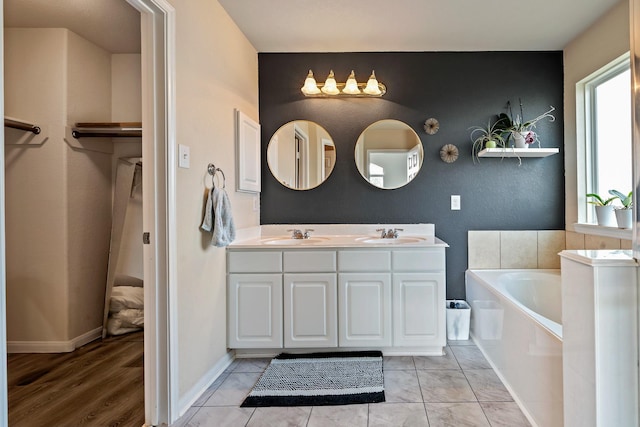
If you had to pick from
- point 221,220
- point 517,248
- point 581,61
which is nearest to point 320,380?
point 221,220

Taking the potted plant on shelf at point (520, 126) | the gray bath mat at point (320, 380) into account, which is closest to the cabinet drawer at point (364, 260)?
the gray bath mat at point (320, 380)

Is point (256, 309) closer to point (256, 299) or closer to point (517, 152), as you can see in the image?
point (256, 299)

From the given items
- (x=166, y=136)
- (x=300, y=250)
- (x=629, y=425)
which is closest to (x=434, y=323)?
(x=300, y=250)

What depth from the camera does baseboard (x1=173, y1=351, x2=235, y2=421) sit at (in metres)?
1.88

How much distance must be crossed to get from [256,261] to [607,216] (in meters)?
Result: 2.36

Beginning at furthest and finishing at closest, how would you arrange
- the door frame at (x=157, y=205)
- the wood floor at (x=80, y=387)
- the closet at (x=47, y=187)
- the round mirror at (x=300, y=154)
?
the round mirror at (x=300, y=154) → the closet at (x=47, y=187) → the wood floor at (x=80, y=387) → the door frame at (x=157, y=205)

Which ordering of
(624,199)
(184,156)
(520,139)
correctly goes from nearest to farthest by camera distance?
(184,156) → (624,199) → (520,139)

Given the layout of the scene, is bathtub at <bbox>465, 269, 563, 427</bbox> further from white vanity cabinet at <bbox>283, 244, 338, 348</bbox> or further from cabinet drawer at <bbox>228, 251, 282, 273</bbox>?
cabinet drawer at <bbox>228, 251, 282, 273</bbox>

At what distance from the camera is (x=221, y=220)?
2.18m

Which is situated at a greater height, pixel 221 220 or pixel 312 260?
pixel 221 220

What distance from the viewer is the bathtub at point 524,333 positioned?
1621 millimetres

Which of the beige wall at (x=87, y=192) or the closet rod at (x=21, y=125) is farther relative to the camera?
the beige wall at (x=87, y=192)

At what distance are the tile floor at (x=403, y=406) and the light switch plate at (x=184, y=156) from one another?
127cm

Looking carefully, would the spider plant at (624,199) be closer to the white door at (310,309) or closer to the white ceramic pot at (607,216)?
the white ceramic pot at (607,216)
